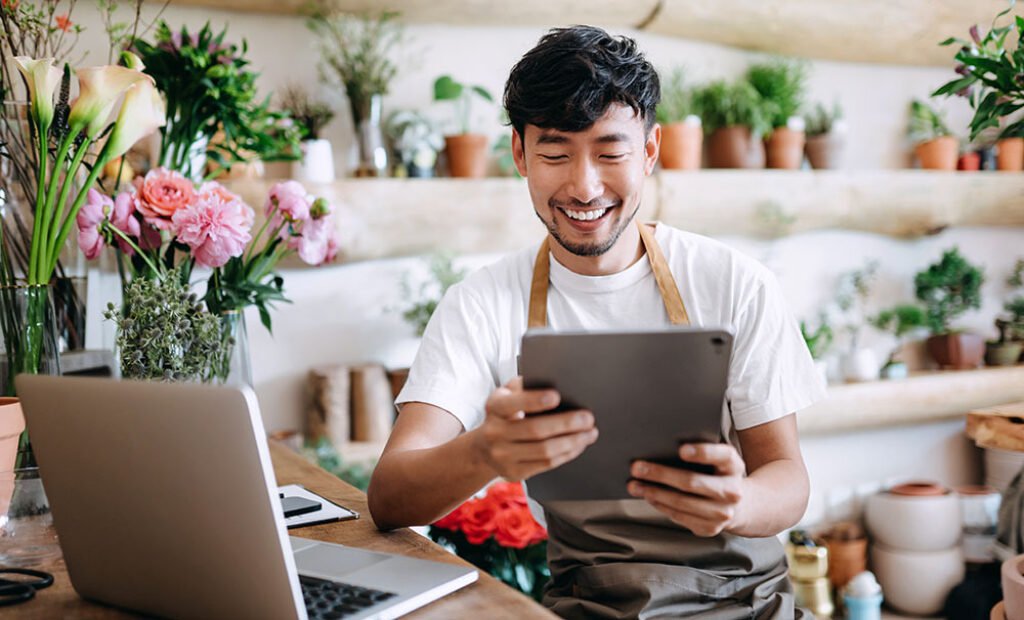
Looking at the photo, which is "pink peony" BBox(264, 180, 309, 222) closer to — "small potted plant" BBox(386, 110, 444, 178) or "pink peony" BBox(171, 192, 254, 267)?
"pink peony" BBox(171, 192, 254, 267)

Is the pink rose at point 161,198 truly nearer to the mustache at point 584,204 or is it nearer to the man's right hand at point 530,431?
the mustache at point 584,204

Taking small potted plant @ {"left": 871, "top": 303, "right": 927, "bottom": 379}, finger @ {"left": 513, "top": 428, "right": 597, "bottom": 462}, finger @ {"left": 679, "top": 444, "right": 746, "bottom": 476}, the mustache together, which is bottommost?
small potted plant @ {"left": 871, "top": 303, "right": 927, "bottom": 379}

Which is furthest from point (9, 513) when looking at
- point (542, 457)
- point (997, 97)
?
point (997, 97)

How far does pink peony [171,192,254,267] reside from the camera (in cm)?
146

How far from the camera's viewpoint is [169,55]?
1.82 m

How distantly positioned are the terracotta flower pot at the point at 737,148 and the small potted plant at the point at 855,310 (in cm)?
74

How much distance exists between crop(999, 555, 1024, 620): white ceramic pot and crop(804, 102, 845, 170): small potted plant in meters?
2.53

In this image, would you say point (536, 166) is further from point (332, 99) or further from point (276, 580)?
point (332, 99)

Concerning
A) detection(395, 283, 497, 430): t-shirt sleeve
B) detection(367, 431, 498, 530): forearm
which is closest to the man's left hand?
detection(367, 431, 498, 530): forearm

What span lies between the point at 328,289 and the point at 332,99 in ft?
2.04

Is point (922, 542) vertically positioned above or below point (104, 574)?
below

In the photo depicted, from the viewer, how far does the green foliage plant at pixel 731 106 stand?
3449 mm

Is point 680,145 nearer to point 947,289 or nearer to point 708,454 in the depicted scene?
point 947,289

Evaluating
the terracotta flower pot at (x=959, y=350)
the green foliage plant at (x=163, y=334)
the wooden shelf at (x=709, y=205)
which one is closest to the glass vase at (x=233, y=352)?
the green foliage plant at (x=163, y=334)
